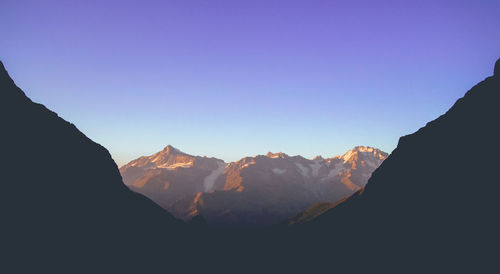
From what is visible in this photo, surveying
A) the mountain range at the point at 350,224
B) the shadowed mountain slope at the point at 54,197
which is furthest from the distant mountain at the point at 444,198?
the shadowed mountain slope at the point at 54,197

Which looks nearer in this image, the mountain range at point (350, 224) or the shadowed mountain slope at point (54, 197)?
the shadowed mountain slope at point (54, 197)

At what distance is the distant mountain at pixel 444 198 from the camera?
62.8 metres

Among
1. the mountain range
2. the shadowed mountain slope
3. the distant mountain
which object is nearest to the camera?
the shadowed mountain slope

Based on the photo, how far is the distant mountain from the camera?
62.8 meters

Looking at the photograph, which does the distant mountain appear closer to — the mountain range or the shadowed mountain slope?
the mountain range

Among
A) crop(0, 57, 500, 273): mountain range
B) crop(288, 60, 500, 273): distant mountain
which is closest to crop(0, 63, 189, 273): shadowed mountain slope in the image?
crop(0, 57, 500, 273): mountain range

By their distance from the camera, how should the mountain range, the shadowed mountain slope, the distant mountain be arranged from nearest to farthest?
the shadowed mountain slope < the mountain range < the distant mountain

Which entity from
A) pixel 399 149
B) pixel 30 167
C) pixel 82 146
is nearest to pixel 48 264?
pixel 30 167

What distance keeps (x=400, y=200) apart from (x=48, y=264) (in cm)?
10198

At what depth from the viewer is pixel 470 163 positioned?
71.6 metres

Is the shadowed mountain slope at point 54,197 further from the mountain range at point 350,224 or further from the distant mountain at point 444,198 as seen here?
the distant mountain at point 444,198

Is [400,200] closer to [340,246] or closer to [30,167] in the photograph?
[340,246]

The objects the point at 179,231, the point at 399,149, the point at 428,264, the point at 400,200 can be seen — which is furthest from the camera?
the point at 179,231

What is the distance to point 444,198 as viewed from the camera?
75500mm
